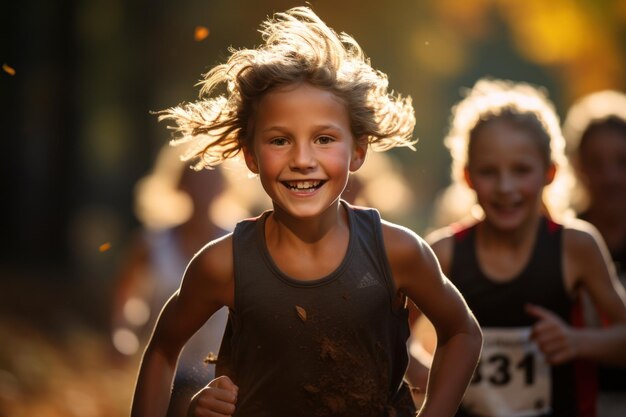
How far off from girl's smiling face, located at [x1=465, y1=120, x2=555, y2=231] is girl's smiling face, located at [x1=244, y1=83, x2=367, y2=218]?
4.87ft

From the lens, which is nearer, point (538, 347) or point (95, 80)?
point (538, 347)

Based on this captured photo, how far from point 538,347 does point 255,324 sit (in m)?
1.64

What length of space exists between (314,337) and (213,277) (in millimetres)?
373

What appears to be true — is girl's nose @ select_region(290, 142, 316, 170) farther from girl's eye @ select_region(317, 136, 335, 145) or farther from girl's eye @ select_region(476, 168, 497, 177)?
girl's eye @ select_region(476, 168, 497, 177)

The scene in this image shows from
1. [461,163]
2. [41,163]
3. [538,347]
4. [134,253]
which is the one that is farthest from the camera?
[41,163]

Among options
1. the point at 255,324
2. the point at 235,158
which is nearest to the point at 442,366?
the point at 255,324

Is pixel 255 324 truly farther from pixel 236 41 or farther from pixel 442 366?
pixel 236 41

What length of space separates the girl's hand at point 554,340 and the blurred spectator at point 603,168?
4.05ft

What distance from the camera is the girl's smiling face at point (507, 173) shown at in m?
5.04

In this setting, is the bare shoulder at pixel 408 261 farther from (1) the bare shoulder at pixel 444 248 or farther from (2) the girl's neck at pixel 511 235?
(2) the girl's neck at pixel 511 235

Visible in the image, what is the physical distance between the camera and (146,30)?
656 inches

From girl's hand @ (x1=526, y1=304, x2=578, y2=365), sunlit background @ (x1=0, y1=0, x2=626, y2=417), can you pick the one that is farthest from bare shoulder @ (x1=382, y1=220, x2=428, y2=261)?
sunlit background @ (x1=0, y1=0, x2=626, y2=417)

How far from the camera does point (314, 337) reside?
3.67 m

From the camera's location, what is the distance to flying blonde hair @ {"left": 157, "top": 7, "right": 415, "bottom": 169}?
3789mm
